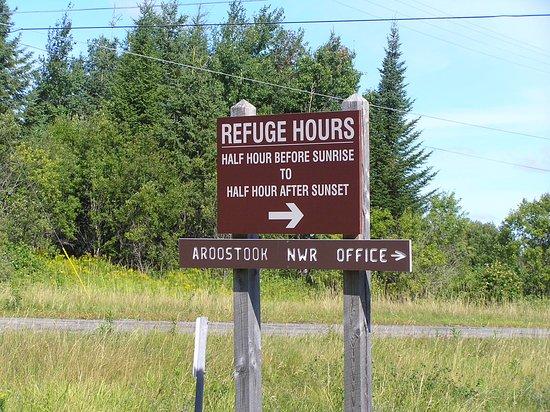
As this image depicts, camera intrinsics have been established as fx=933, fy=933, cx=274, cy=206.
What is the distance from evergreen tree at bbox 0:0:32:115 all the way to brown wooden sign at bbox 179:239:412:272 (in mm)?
52510

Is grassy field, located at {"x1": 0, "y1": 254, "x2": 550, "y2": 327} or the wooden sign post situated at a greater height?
the wooden sign post

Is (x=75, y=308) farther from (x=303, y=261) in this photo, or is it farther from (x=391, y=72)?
(x=391, y=72)

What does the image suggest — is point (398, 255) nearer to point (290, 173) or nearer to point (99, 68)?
point (290, 173)

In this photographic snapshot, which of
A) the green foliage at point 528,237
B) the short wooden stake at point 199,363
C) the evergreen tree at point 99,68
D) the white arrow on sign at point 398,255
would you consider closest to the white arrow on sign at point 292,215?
the white arrow on sign at point 398,255

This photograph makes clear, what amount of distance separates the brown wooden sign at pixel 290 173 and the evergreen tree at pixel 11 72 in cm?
5258

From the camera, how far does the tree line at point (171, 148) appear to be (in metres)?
39.4

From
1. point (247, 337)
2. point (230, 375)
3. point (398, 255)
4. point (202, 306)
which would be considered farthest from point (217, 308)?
point (398, 255)

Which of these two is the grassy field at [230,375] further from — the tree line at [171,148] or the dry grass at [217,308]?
the tree line at [171,148]

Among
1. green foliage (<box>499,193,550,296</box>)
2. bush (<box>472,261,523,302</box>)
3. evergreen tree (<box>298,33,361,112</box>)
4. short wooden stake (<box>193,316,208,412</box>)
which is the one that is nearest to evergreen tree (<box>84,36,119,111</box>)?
evergreen tree (<box>298,33,361,112</box>)

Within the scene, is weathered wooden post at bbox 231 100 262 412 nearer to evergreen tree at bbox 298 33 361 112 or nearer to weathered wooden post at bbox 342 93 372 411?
weathered wooden post at bbox 342 93 372 411

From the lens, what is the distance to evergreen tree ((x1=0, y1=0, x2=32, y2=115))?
6041 centimetres

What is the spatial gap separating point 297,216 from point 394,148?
49.2 meters

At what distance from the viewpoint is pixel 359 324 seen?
6.35m

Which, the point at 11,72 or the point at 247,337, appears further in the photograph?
the point at 11,72
